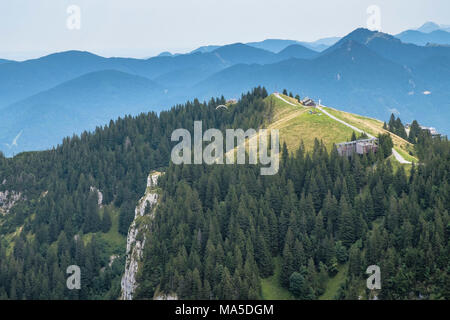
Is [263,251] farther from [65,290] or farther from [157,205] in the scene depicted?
[65,290]

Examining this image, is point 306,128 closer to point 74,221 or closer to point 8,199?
point 74,221

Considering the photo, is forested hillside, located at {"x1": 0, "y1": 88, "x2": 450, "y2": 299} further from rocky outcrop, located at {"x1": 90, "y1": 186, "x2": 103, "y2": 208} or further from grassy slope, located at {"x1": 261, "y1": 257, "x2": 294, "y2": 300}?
rocky outcrop, located at {"x1": 90, "y1": 186, "x2": 103, "y2": 208}

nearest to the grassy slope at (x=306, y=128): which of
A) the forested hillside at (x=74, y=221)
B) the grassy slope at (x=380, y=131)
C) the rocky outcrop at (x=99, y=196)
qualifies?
the grassy slope at (x=380, y=131)

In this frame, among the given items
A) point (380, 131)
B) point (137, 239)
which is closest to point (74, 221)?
point (137, 239)

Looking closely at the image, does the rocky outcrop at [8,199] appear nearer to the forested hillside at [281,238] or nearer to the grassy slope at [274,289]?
the forested hillside at [281,238]

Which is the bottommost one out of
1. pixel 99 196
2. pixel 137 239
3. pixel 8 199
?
pixel 137 239
